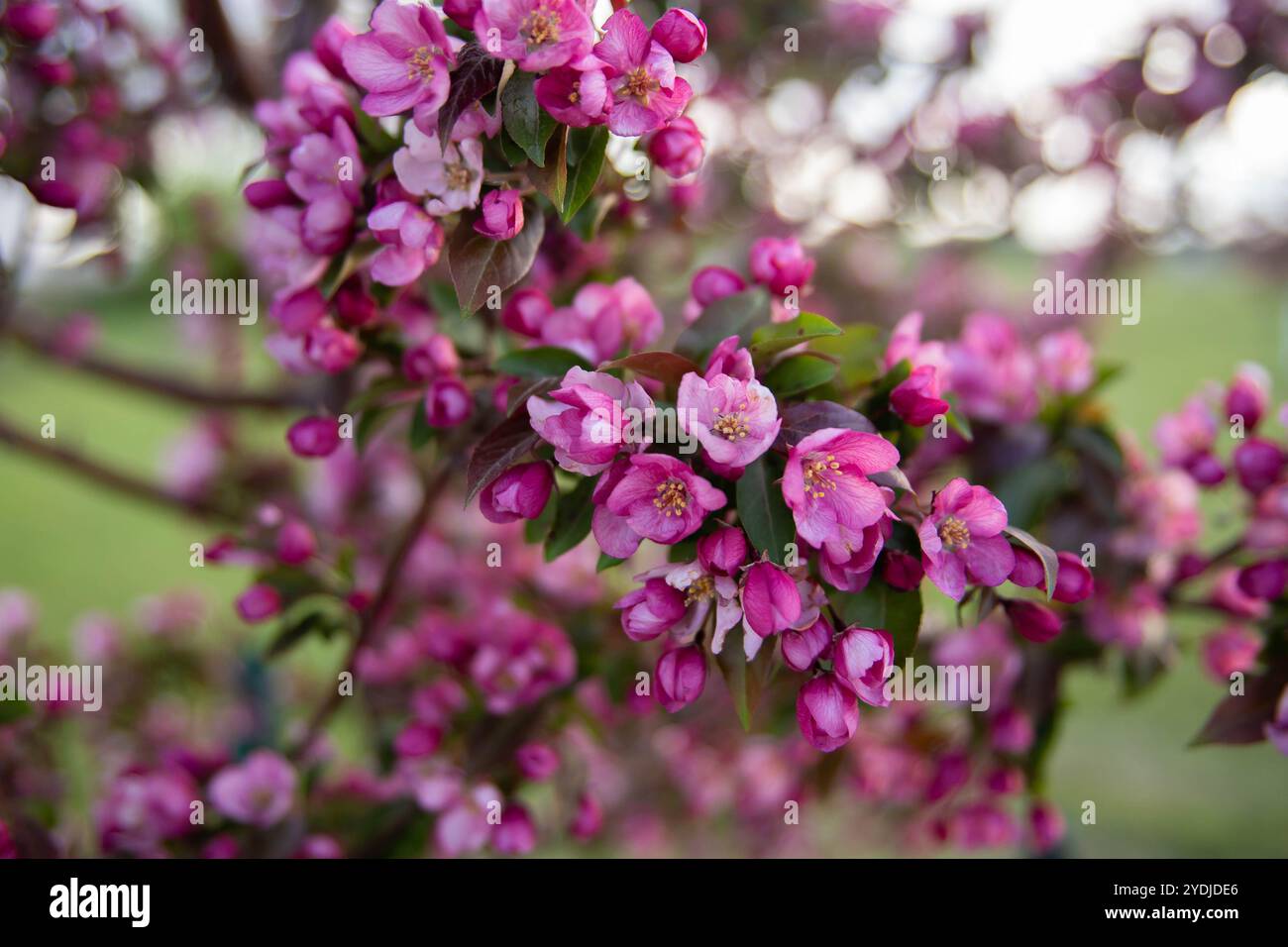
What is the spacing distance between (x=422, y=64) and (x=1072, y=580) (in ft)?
2.52

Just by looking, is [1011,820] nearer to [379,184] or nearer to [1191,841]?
[379,184]

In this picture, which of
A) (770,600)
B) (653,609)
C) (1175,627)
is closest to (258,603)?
(653,609)

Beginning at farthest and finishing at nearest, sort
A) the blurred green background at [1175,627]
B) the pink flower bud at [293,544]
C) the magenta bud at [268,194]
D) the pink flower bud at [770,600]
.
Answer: the blurred green background at [1175,627], the pink flower bud at [293,544], the magenta bud at [268,194], the pink flower bud at [770,600]

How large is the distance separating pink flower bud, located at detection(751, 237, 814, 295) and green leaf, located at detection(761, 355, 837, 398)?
0.16 meters

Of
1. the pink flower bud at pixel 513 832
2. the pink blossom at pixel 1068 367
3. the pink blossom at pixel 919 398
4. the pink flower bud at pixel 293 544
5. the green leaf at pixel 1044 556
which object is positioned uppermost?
the pink blossom at pixel 1068 367

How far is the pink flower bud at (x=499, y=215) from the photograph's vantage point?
2.67ft

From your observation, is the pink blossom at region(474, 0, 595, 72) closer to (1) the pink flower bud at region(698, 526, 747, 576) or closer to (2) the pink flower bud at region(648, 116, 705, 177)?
(2) the pink flower bud at region(648, 116, 705, 177)

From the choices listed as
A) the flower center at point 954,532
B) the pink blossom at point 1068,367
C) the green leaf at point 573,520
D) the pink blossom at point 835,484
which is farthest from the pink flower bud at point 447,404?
the pink blossom at point 1068,367

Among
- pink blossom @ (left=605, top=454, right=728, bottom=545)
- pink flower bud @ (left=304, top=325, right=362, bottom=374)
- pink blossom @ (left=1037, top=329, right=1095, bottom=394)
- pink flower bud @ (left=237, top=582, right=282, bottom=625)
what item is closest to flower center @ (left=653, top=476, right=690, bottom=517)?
pink blossom @ (left=605, top=454, right=728, bottom=545)

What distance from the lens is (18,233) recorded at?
1.49 meters

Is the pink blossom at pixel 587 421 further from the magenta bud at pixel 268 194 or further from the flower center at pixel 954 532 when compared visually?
the magenta bud at pixel 268 194

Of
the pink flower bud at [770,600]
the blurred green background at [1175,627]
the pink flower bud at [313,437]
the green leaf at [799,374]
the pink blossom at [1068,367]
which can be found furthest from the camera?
the blurred green background at [1175,627]

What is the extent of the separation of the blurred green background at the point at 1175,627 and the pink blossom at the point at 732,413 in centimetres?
79

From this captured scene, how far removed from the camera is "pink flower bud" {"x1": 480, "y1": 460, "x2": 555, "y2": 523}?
816 mm
